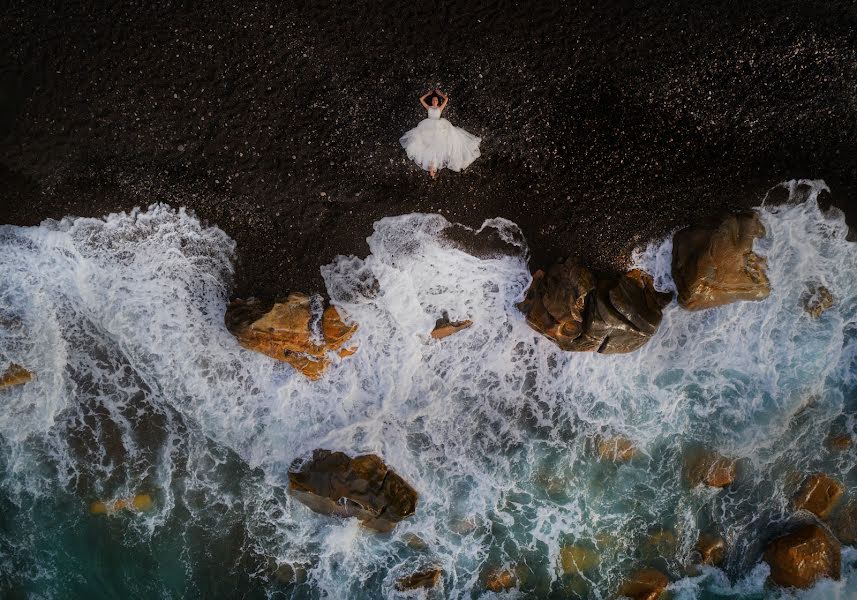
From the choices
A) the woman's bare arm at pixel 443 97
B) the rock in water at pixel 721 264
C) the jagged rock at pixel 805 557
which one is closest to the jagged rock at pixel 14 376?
the woman's bare arm at pixel 443 97

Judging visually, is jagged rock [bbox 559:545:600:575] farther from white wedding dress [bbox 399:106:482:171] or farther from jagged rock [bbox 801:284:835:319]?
white wedding dress [bbox 399:106:482:171]

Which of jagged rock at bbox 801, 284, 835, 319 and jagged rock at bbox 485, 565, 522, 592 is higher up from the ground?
jagged rock at bbox 801, 284, 835, 319

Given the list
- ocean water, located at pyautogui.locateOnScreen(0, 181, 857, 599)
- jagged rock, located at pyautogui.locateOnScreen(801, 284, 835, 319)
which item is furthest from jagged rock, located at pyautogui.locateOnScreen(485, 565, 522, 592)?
jagged rock, located at pyautogui.locateOnScreen(801, 284, 835, 319)

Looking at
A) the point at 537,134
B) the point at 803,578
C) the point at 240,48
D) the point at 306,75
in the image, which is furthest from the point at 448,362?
the point at 803,578

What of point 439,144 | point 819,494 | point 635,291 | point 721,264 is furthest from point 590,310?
point 819,494

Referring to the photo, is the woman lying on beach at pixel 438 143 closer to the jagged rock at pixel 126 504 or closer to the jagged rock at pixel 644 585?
the jagged rock at pixel 126 504

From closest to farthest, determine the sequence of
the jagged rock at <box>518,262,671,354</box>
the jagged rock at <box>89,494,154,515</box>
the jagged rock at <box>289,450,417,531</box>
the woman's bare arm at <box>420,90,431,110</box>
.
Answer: the woman's bare arm at <box>420,90,431,110</box>, the jagged rock at <box>518,262,671,354</box>, the jagged rock at <box>289,450,417,531</box>, the jagged rock at <box>89,494,154,515</box>

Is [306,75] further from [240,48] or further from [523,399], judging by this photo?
[523,399]

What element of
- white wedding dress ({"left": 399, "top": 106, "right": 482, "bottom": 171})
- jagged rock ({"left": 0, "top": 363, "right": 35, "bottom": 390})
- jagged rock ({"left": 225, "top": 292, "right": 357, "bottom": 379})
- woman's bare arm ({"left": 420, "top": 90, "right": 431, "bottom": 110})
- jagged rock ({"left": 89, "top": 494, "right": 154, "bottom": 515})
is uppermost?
woman's bare arm ({"left": 420, "top": 90, "right": 431, "bottom": 110})
